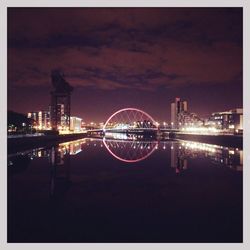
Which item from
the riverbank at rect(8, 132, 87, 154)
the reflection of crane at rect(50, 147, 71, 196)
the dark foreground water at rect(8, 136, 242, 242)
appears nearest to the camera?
the dark foreground water at rect(8, 136, 242, 242)

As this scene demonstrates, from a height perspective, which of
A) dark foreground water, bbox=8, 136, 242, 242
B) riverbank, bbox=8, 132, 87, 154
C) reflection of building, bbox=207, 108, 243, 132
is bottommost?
dark foreground water, bbox=8, 136, 242, 242

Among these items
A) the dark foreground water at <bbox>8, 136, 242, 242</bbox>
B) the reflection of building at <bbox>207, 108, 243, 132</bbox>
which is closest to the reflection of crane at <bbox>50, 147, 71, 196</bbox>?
the dark foreground water at <bbox>8, 136, 242, 242</bbox>

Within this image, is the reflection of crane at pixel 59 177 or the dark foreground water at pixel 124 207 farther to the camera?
the reflection of crane at pixel 59 177

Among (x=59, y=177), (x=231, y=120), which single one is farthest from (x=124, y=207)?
(x=231, y=120)

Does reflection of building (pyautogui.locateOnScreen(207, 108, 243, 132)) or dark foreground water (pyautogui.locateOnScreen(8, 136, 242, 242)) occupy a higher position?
reflection of building (pyautogui.locateOnScreen(207, 108, 243, 132))

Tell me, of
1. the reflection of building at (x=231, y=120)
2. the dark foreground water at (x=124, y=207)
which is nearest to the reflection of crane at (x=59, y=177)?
the dark foreground water at (x=124, y=207)

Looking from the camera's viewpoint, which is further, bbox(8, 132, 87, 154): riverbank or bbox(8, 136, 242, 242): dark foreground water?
bbox(8, 132, 87, 154): riverbank

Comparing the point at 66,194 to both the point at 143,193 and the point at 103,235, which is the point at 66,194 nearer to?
the point at 143,193

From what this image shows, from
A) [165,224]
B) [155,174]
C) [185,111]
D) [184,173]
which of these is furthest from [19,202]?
[185,111]

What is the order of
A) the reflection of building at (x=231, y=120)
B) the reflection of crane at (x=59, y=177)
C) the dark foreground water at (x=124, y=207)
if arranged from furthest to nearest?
the reflection of building at (x=231, y=120) < the reflection of crane at (x=59, y=177) < the dark foreground water at (x=124, y=207)

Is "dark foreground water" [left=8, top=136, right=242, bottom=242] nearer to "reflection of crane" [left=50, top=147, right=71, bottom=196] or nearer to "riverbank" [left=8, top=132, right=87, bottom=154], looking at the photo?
"reflection of crane" [left=50, top=147, right=71, bottom=196]

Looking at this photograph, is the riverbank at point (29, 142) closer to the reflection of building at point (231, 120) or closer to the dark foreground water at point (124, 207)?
the dark foreground water at point (124, 207)

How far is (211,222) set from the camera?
425 inches

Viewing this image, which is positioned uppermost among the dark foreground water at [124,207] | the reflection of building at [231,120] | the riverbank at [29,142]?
the reflection of building at [231,120]
